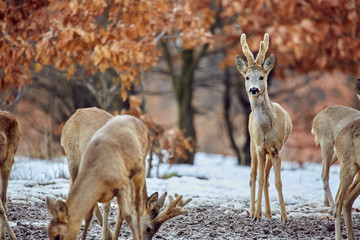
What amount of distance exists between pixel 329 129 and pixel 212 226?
9.06 ft

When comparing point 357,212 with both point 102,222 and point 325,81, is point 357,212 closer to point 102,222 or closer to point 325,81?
point 102,222

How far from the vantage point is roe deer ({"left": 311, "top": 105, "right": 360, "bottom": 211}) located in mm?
8859

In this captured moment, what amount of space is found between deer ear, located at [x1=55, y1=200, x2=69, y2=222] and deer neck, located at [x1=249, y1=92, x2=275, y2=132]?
3354 millimetres

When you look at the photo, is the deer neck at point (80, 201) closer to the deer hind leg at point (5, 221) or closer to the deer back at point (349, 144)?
the deer hind leg at point (5, 221)

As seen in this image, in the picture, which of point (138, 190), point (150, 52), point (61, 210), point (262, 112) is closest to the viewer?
point (61, 210)

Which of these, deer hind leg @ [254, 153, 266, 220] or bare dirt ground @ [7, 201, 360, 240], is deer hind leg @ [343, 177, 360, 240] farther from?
deer hind leg @ [254, 153, 266, 220]

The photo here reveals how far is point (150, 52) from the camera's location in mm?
11953

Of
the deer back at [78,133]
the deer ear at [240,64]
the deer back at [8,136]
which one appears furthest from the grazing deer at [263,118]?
the deer back at [8,136]

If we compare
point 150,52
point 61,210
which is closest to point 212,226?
point 61,210

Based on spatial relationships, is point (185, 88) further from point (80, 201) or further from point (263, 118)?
point (80, 201)

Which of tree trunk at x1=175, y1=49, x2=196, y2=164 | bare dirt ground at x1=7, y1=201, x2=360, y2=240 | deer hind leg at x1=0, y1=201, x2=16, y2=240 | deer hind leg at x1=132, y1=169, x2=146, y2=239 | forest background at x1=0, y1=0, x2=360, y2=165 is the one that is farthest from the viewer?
tree trunk at x1=175, y1=49, x2=196, y2=164

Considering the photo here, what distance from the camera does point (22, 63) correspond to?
33.7 ft

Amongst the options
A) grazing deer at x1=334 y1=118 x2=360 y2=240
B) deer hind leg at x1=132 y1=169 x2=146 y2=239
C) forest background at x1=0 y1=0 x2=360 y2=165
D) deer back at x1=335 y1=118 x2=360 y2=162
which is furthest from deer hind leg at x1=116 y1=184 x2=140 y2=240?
forest background at x1=0 y1=0 x2=360 y2=165

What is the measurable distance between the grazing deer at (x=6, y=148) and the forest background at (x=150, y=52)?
3.06m
